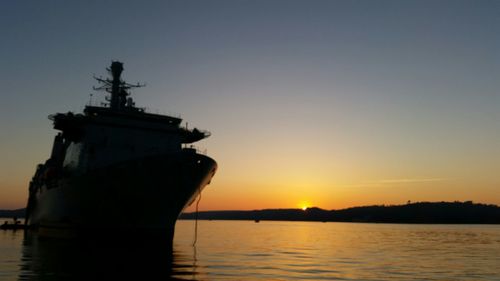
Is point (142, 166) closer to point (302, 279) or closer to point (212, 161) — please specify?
point (212, 161)

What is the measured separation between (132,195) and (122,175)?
1652 mm

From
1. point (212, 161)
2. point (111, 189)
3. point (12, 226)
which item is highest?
point (212, 161)

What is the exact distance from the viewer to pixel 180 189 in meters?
33.9

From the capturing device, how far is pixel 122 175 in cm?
3172

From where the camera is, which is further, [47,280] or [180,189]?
[180,189]

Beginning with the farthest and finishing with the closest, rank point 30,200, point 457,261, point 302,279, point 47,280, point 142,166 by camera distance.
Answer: point 30,200, point 142,166, point 457,261, point 302,279, point 47,280

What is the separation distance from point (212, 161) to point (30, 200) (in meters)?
39.3

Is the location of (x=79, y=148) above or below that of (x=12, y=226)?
above

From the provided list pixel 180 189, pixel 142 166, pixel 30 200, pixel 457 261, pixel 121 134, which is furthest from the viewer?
pixel 30 200

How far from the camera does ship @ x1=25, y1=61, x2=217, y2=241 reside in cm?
3206

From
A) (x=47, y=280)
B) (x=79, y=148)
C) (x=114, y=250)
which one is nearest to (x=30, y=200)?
(x=79, y=148)

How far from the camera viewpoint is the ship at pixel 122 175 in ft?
105

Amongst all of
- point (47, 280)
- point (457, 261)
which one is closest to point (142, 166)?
point (47, 280)

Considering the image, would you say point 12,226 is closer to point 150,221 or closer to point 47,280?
point 150,221
